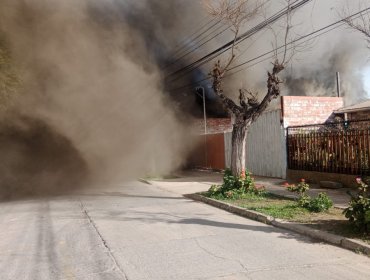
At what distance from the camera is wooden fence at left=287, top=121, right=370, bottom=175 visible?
10.6 meters

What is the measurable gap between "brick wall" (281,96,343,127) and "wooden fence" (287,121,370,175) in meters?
0.92

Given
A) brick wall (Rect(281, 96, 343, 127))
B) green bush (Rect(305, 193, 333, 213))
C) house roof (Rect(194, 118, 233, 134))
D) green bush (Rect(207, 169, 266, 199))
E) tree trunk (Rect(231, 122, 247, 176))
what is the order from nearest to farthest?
green bush (Rect(305, 193, 333, 213))
green bush (Rect(207, 169, 266, 199))
tree trunk (Rect(231, 122, 247, 176))
brick wall (Rect(281, 96, 343, 127))
house roof (Rect(194, 118, 233, 134))

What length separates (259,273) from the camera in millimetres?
4492

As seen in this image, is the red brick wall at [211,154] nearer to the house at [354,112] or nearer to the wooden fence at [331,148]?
the house at [354,112]

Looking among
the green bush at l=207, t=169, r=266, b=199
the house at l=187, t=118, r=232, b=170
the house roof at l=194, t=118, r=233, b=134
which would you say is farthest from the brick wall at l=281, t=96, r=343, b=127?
the house roof at l=194, t=118, r=233, b=134

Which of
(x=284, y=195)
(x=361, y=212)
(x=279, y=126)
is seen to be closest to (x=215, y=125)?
(x=279, y=126)

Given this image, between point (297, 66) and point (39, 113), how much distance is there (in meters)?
15.2

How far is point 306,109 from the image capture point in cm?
1510

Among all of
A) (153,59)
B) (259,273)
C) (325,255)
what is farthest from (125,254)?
(153,59)

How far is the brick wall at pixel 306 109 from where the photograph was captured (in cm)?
1453

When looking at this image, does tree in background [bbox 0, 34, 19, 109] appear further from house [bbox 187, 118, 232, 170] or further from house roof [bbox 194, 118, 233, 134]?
house roof [bbox 194, 118, 233, 134]

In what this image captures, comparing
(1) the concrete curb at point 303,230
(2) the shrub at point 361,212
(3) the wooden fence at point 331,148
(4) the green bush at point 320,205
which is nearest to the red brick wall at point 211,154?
(3) the wooden fence at point 331,148

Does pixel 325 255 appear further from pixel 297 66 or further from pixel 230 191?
pixel 297 66

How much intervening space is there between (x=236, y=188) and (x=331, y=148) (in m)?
2.93
